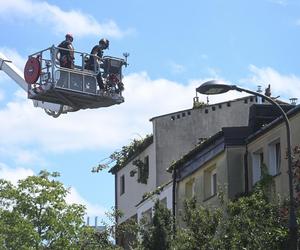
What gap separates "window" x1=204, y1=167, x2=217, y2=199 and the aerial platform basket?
26.8 feet

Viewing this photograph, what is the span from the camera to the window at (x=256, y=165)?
27.0m

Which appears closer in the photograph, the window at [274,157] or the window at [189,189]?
the window at [274,157]

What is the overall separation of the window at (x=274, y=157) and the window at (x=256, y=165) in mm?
1283

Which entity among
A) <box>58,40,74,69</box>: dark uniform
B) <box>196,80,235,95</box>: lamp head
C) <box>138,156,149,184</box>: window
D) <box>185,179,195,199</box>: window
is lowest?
<box>196,80,235,95</box>: lamp head

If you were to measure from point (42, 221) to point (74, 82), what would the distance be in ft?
45.5

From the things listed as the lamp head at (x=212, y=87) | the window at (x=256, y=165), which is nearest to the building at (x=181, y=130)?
the window at (x=256, y=165)

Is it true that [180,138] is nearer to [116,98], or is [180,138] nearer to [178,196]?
[178,196]

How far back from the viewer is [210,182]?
101ft

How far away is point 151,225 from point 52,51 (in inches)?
243

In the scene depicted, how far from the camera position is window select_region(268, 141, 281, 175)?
25406 millimetres

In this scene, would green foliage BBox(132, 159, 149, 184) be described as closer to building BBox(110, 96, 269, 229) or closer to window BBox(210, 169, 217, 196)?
building BBox(110, 96, 269, 229)

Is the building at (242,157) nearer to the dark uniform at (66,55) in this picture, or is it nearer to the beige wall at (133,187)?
the dark uniform at (66,55)

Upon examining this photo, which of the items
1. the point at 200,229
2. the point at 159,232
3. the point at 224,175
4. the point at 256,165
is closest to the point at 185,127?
the point at 224,175

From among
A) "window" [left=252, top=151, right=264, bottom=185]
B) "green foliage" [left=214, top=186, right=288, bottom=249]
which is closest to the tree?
"window" [left=252, top=151, right=264, bottom=185]
